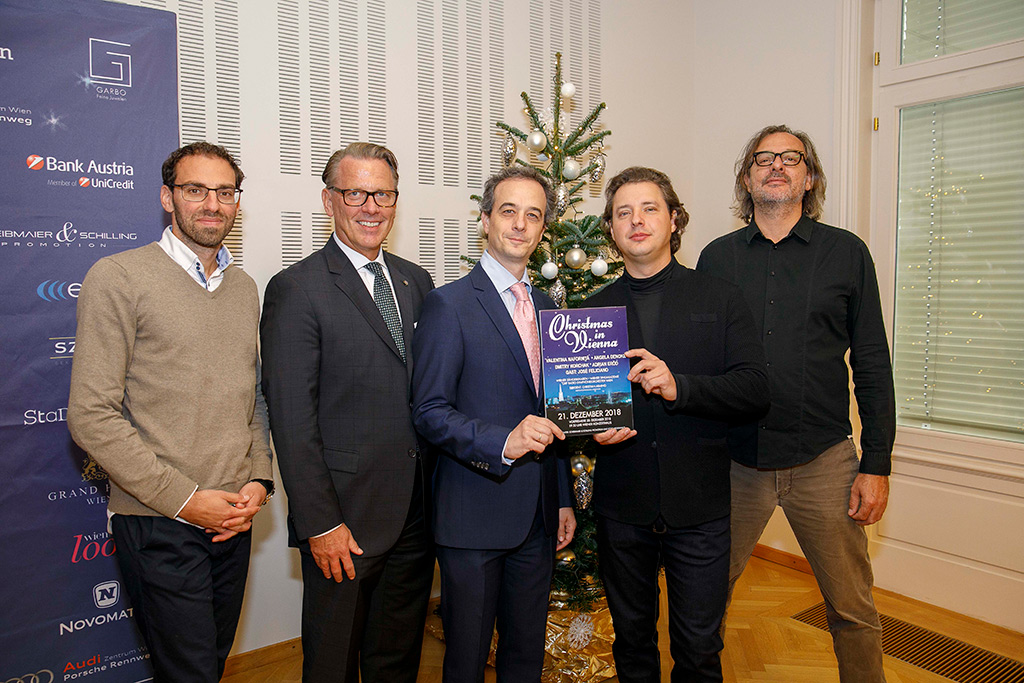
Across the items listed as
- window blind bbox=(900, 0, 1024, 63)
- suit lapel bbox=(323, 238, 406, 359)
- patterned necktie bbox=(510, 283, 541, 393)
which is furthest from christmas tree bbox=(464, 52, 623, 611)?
window blind bbox=(900, 0, 1024, 63)

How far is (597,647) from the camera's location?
2854 millimetres

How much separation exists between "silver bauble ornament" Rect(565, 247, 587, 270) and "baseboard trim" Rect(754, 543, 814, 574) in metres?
2.46

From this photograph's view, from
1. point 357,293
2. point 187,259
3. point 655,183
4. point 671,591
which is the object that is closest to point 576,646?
point 671,591

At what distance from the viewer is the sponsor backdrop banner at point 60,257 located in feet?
7.70

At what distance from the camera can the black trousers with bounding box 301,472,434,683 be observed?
1.90m

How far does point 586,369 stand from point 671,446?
1.29 ft

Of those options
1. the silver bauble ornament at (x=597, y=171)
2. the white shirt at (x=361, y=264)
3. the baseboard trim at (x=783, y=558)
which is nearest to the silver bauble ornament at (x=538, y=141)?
the silver bauble ornament at (x=597, y=171)

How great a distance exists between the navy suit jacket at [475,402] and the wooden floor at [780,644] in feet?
4.50

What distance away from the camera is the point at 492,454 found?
1.72 m

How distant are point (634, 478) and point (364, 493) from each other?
2.70ft

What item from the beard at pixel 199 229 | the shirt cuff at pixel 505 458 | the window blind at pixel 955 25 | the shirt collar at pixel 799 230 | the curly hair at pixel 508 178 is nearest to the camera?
the shirt cuff at pixel 505 458

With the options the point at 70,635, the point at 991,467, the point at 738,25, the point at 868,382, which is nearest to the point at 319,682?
the point at 70,635

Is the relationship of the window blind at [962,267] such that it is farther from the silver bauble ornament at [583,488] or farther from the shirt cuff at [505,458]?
the shirt cuff at [505,458]

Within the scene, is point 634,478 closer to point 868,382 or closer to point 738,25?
point 868,382
